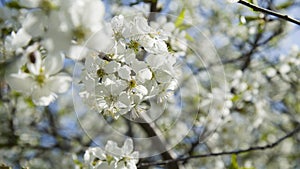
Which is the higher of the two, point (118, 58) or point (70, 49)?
point (70, 49)

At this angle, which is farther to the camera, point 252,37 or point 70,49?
point 252,37

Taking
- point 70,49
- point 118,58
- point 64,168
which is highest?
point 70,49

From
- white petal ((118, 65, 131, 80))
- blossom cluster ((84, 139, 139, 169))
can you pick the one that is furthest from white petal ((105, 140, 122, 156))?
white petal ((118, 65, 131, 80))

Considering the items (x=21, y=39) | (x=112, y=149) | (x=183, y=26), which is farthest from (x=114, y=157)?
(x=183, y=26)

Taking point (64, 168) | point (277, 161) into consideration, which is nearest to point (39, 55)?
point (64, 168)

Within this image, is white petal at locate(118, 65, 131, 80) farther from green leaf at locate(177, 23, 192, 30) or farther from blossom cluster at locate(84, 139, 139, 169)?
green leaf at locate(177, 23, 192, 30)

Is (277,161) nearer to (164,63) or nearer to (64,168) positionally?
(64,168)

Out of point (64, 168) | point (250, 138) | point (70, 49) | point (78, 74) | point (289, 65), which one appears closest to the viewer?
point (70, 49)
